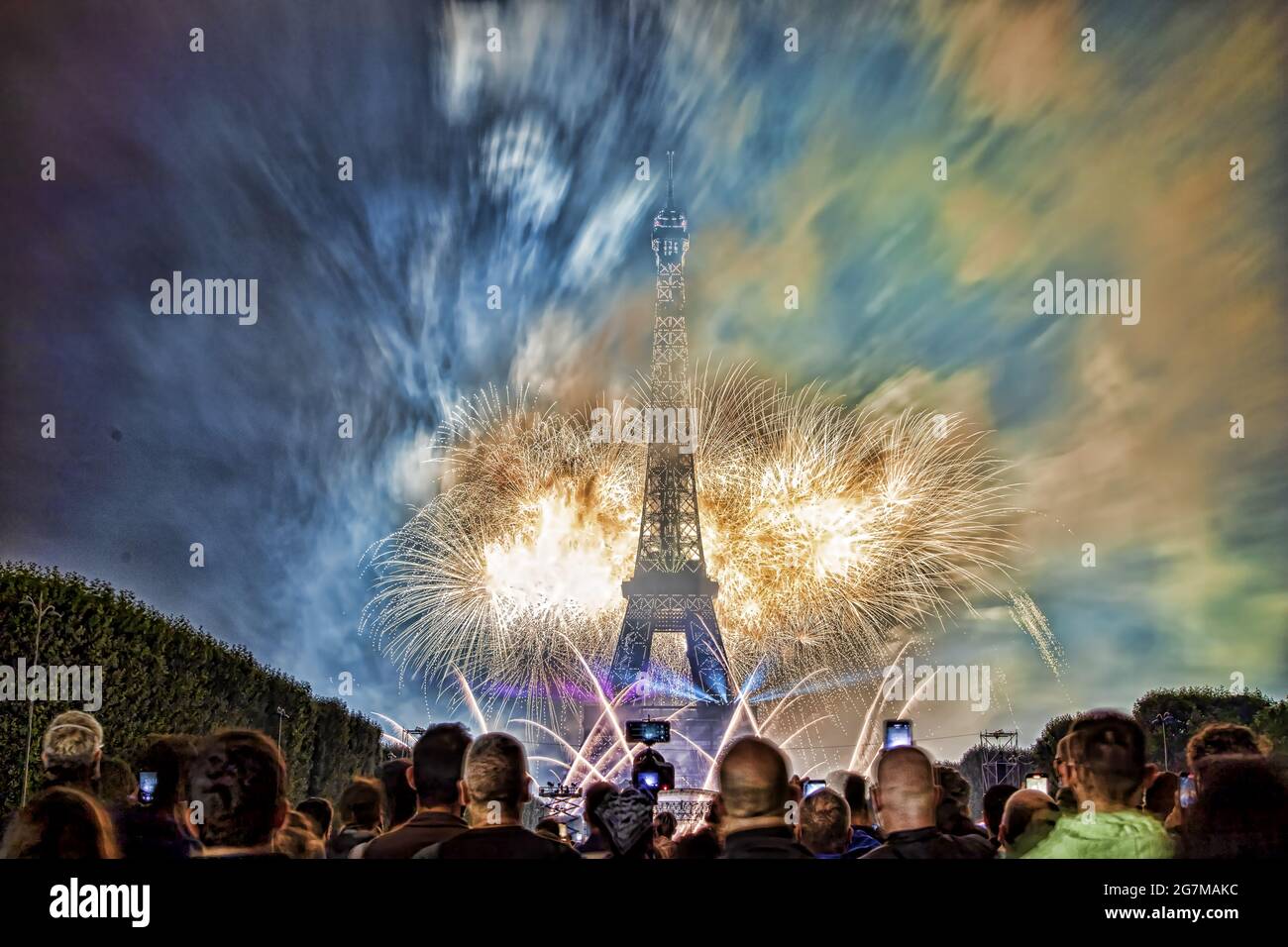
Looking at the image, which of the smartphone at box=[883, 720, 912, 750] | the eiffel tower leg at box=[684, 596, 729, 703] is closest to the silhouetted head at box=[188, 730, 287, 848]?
the smartphone at box=[883, 720, 912, 750]

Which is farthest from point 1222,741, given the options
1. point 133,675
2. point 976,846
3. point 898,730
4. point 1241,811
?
point 133,675

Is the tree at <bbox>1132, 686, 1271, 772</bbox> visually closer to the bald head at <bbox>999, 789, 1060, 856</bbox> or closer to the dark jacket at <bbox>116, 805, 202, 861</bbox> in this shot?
the bald head at <bbox>999, 789, 1060, 856</bbox>

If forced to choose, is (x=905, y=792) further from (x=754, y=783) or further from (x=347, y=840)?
(x=347, y=840)

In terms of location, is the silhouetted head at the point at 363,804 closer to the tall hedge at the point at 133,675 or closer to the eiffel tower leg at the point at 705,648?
the tall hedge at the point at 133,675

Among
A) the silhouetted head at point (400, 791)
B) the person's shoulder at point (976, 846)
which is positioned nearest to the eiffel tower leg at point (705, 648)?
the silhouetted head at point (400, 791)
